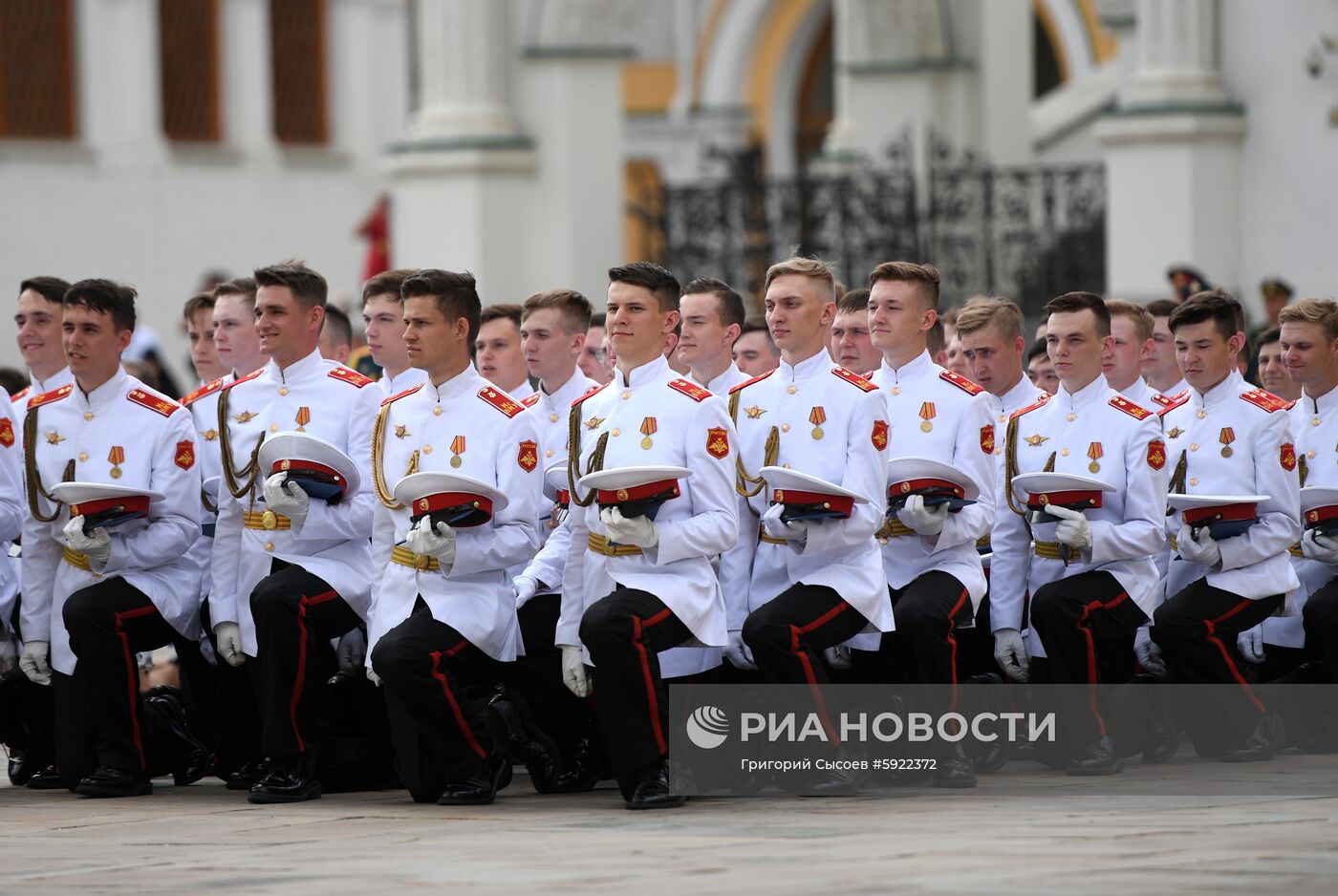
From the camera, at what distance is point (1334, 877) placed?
19.9 feet

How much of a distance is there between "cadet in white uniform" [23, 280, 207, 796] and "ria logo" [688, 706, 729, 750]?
199 centimetres

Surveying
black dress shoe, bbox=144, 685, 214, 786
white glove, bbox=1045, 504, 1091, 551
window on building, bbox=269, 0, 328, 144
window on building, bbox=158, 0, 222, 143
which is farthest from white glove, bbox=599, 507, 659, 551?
window on building, bbox=269, 0, 328, 144

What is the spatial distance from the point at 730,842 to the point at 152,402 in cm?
320

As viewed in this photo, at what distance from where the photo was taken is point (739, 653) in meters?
8.52

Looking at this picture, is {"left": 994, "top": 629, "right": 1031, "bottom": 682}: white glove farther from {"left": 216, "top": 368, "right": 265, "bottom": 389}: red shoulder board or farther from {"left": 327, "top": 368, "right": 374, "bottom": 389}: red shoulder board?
{"left": 216, "top": 368, "right": 265, "bottom": 389}: red shoulder board

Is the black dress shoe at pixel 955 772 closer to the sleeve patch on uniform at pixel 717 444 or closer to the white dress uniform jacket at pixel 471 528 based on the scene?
the sleeve patch on uniform at pixel 717 444

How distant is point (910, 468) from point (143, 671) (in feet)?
15.9

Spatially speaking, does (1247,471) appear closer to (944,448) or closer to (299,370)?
(944,448)

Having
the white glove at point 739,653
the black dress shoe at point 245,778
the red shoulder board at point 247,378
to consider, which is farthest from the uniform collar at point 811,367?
the black dress shoe at point 245,778

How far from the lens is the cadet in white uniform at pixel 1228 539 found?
9.25 m

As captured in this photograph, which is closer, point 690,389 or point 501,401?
point 690,389

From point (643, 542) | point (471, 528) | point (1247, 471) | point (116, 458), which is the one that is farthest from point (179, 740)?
point (1247, 471)

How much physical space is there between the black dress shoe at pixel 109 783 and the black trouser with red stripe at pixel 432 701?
109cm

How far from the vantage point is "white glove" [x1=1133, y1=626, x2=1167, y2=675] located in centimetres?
954
